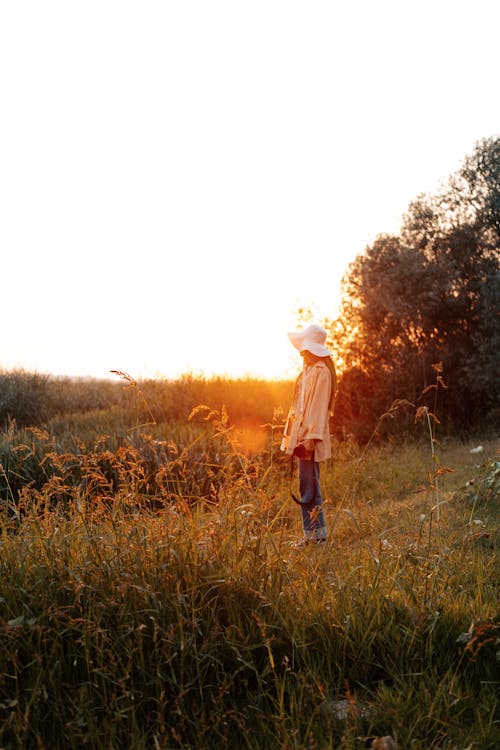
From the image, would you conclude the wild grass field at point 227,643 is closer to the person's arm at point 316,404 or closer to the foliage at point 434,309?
the person's arm at point 316,404

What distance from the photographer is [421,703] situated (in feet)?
9.96

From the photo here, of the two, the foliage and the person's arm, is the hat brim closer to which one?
the person's arm

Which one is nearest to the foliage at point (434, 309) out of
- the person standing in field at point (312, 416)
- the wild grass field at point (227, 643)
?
the person standing in field at point (312, 416)

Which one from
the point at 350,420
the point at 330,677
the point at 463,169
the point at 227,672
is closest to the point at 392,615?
the point at 330,677

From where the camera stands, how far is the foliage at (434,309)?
48.9 ft

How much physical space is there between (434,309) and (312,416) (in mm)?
9136

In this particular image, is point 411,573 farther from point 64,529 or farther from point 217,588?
point 64,529

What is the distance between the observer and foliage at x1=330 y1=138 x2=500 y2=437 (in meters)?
14.9

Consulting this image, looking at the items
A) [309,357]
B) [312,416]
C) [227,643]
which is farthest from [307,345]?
[227,643]

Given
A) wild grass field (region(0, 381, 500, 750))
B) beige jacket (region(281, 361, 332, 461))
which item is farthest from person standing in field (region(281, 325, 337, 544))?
wild grass field (region(0, 381, 500, 750))

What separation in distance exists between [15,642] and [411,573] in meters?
2.20

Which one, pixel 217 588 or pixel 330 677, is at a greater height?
pixel 217 588

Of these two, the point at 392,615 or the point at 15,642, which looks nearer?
the point at 15,642

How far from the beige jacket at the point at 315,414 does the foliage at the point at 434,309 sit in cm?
815
